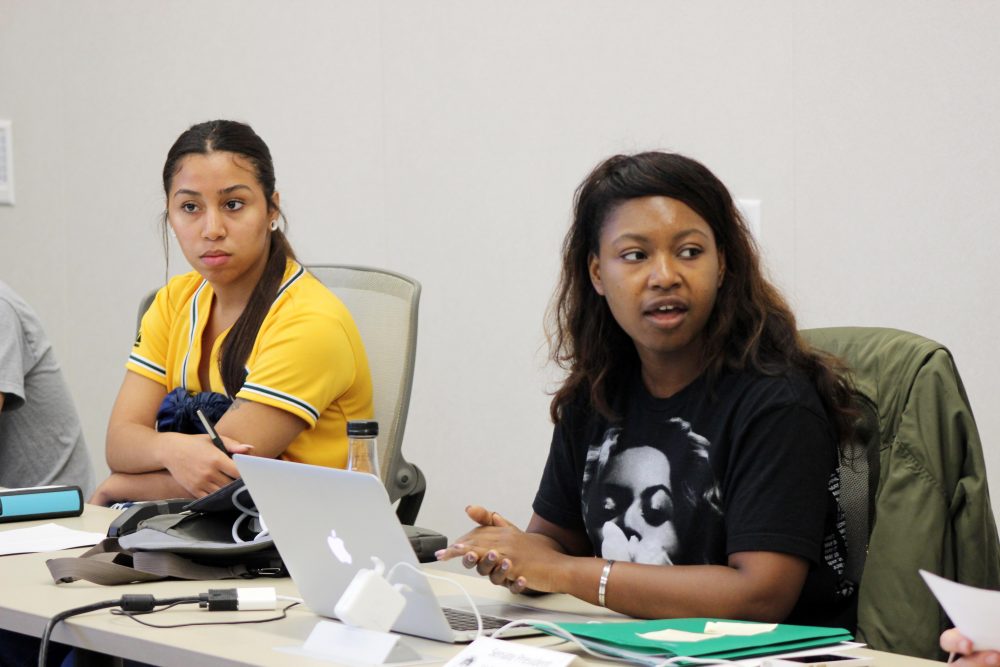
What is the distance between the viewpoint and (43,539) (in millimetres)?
1930

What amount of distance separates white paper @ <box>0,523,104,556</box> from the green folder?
0.90 meters

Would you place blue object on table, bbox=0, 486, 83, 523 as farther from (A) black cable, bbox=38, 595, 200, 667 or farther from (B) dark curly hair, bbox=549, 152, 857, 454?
(B) dark curly hair, bbox=549, 152, 857, 454

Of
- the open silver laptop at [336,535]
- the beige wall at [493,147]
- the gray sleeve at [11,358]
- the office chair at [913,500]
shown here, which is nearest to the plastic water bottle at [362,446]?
the open silver laptop at [336,535]

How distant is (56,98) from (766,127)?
266 centimetres

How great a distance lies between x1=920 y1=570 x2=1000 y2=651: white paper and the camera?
104 cm

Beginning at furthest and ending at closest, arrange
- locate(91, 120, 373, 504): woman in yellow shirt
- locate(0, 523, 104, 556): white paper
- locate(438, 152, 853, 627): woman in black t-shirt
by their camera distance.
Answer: locate(91, 120, 373, 504): woman in yellow shirt → locate(0, 523, 104, 556): white paper → locate(438, 152, 853, 627): woman in black t-shirt

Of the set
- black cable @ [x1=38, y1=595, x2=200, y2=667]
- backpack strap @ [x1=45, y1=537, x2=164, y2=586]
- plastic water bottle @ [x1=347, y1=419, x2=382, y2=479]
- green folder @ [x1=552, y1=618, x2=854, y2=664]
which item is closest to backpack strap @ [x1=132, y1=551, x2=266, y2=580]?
backpack strap @ [x1=45, y1=537, x2=164, y2=586]

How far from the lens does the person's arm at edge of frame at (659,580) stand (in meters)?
1.43

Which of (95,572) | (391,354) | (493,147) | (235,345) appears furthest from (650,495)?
(493,147)

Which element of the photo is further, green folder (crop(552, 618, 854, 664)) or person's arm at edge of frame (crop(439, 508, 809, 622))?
person's arm at edge of frame (crop(439, 508, 809, 622))

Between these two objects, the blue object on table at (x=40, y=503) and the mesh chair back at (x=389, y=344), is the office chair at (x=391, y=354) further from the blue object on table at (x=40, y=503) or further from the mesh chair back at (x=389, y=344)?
the blue object on table at (x=40, y=503)

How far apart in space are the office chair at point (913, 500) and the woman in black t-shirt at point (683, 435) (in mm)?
47

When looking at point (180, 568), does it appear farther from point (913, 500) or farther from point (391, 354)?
point (913, 500)

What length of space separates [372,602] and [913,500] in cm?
→ 72
